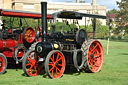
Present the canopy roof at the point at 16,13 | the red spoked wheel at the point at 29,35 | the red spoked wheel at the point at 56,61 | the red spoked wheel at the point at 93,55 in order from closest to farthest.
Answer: the red spoked wheel at the point at 56,61, the red spoked wheel at the point at 93,55, the canopy roof at the point at 16,13, the red spoked wheel at the point at 29,35

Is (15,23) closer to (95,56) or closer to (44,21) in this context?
(95,56)

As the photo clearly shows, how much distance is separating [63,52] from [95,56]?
162 centimetres

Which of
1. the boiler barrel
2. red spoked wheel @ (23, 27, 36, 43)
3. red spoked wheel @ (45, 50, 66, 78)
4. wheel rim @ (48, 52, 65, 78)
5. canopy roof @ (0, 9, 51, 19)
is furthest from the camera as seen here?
red spoked wheel @ (23, 27, 36, 43)

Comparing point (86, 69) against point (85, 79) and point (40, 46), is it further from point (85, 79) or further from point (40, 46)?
point (40, 46)

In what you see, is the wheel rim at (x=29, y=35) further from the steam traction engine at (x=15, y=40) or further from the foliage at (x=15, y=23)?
the foliage at (x=15, y=23)

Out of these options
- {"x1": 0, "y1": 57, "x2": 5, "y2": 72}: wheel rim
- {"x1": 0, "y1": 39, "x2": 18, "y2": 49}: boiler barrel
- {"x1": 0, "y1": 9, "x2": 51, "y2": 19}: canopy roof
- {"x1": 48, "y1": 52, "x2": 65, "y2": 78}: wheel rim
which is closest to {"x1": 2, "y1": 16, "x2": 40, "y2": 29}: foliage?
{"x1": 0, "y1": 9, "x2": 51, "y2": 19}: canopy roof

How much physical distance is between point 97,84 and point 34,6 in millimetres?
73228

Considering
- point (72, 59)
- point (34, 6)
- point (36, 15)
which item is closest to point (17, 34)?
point (36, 15)

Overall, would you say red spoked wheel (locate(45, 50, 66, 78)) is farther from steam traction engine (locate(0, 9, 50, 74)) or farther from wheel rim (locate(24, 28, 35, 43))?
wheel rim (locate(24, 28, 35, 43))

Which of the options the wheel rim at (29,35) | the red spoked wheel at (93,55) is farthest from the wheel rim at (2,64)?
the red spoked wheel at (93,55)

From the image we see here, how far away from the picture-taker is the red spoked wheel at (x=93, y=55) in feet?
33.5

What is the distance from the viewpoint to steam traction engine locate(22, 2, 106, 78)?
9.31m

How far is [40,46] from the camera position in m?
9.23

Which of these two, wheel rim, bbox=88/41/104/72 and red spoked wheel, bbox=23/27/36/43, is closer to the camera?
wheel rim, bbox=88/41/104/72
